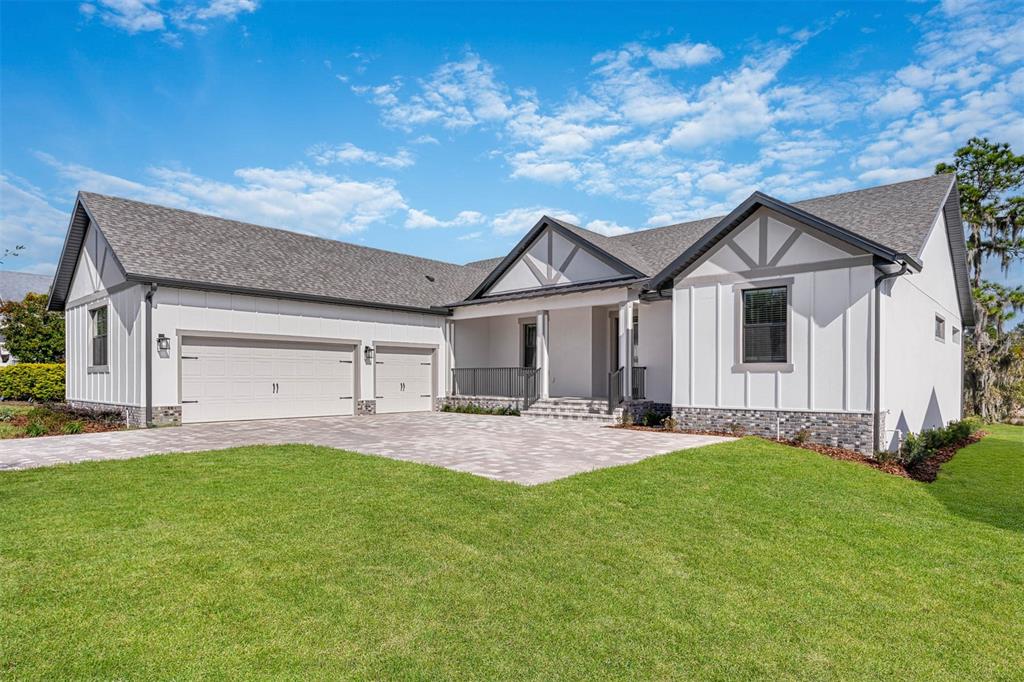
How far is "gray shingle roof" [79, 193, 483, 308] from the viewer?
1477 centimetres

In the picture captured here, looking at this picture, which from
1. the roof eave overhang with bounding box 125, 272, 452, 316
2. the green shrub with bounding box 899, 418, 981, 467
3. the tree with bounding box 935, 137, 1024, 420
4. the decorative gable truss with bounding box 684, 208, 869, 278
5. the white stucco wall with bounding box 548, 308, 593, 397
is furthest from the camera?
the tree with bounding box 935, 137, 1024, 420

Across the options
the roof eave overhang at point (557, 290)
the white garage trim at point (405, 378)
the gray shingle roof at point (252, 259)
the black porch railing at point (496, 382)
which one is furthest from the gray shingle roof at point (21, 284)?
the roof eave overhang at point (557, 290)

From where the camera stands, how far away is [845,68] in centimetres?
1473

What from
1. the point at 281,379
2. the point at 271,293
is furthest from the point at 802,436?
the point at 271,293

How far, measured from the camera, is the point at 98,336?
647 inches

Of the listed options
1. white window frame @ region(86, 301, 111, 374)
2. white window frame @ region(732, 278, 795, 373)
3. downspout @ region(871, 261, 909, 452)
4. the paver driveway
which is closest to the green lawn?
the paver driveway

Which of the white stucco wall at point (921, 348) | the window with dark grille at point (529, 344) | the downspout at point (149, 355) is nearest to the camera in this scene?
the white stucco wall at point (921, 348)

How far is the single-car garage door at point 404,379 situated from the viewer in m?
18.8

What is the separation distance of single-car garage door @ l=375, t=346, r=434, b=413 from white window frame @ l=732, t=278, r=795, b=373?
11076mm

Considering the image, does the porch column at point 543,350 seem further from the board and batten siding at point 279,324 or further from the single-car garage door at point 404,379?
the single-car garage door at point 404,379

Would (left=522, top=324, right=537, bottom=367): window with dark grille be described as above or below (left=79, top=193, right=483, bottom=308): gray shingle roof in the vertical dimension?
below

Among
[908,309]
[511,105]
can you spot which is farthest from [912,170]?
[511,105]

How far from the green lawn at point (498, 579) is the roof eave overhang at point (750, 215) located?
189 inches

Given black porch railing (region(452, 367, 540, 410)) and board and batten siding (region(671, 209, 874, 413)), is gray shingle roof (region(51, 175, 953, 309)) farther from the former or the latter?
black porch railing (region(452, 367, 540, 410))
